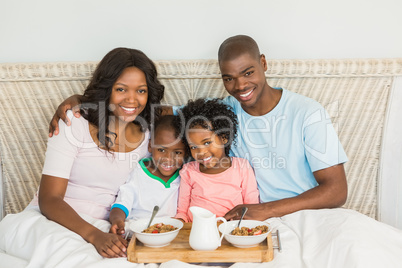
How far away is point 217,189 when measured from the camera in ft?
6.08

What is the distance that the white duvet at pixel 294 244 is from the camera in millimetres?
1366

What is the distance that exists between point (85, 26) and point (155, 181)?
861 mm

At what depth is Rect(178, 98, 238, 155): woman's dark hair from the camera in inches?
73.7

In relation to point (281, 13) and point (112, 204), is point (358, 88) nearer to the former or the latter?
point (281, 13)

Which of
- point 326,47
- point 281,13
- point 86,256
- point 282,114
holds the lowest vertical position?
point 86,256

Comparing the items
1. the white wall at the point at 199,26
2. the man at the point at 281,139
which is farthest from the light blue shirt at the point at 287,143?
the white wall at the point at 199,26

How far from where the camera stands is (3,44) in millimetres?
2236

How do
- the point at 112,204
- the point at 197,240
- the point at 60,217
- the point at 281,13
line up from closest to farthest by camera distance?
the point at 197,240 < the point at 60,217 < the point at 112,204 < the point at 281,13

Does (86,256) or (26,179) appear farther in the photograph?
(26,179)

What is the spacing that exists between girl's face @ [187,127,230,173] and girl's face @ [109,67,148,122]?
0.83ft

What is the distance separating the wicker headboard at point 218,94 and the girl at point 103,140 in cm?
29

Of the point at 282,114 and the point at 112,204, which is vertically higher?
the point at 282,114

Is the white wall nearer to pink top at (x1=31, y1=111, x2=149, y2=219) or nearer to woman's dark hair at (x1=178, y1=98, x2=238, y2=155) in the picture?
woman's dark hair at (x1=178, y1=98, x2=238, y2=155)

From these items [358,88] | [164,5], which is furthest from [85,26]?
[358,88]
